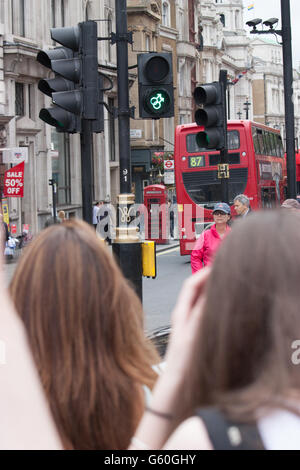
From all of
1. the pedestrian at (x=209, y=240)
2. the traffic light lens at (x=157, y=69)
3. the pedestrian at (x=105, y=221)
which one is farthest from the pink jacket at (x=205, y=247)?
the pedestrian at (x=105, y=221)

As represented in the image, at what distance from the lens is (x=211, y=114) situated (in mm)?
11219

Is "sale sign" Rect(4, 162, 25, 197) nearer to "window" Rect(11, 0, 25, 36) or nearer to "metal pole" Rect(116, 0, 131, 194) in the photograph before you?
"window" Rect(11, 0, 25, 36)

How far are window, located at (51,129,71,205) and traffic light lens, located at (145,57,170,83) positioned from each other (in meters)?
25.6

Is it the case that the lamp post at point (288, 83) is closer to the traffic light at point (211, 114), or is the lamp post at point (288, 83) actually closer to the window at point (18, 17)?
the traffic light at point (211, 114)

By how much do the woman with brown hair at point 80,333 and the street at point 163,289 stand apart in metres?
6.49

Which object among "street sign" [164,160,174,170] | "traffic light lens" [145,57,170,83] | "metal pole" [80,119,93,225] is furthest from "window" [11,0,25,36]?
"metal pole" [80,119,93,225]

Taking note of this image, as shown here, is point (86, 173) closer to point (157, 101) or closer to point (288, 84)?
point (157, 101)

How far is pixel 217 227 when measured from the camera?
905 centimetres

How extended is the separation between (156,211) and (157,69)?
81.1ft

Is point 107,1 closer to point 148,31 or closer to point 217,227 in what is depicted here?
point 148,31

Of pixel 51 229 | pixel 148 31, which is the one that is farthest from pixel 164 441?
pixel 148 31

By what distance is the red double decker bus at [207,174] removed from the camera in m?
23.8

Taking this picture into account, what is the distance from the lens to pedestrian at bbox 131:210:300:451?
157cm
